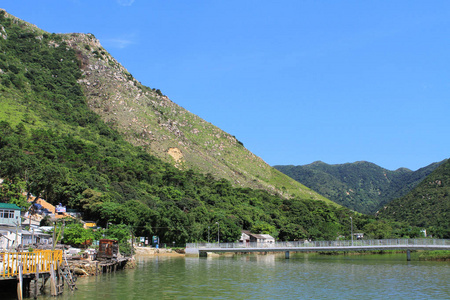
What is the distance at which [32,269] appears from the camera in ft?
106

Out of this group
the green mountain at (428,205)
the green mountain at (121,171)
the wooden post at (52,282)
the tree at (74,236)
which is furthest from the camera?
the green mountain at (428,205)

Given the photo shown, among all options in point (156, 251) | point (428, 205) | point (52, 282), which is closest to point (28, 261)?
point (52, 282)

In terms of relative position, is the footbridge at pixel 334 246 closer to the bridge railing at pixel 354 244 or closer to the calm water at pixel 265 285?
the bridge railing at pixel 354 244

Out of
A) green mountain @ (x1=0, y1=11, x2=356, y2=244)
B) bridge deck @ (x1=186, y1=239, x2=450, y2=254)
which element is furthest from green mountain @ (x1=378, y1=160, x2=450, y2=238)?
bridge deck @ (x1=186, y1=239, x2=450, y2=254)

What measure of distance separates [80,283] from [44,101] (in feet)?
474

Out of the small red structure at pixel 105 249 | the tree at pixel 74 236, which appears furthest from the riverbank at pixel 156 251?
the small red structure at pixel 105 249

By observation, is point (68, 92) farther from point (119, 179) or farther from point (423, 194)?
point (423, 194)

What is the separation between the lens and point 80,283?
42.3m

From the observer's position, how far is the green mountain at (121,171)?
9819 cm

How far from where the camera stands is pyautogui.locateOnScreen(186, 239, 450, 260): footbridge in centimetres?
7200

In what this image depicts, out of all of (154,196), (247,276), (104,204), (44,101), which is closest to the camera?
(247,276)

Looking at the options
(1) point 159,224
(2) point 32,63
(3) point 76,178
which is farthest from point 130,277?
(2) point 32,63

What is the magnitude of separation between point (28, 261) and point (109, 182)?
305 ft

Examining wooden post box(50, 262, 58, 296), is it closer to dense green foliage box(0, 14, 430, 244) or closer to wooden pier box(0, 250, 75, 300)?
wooden pier box(0, 250, 75, 300)
